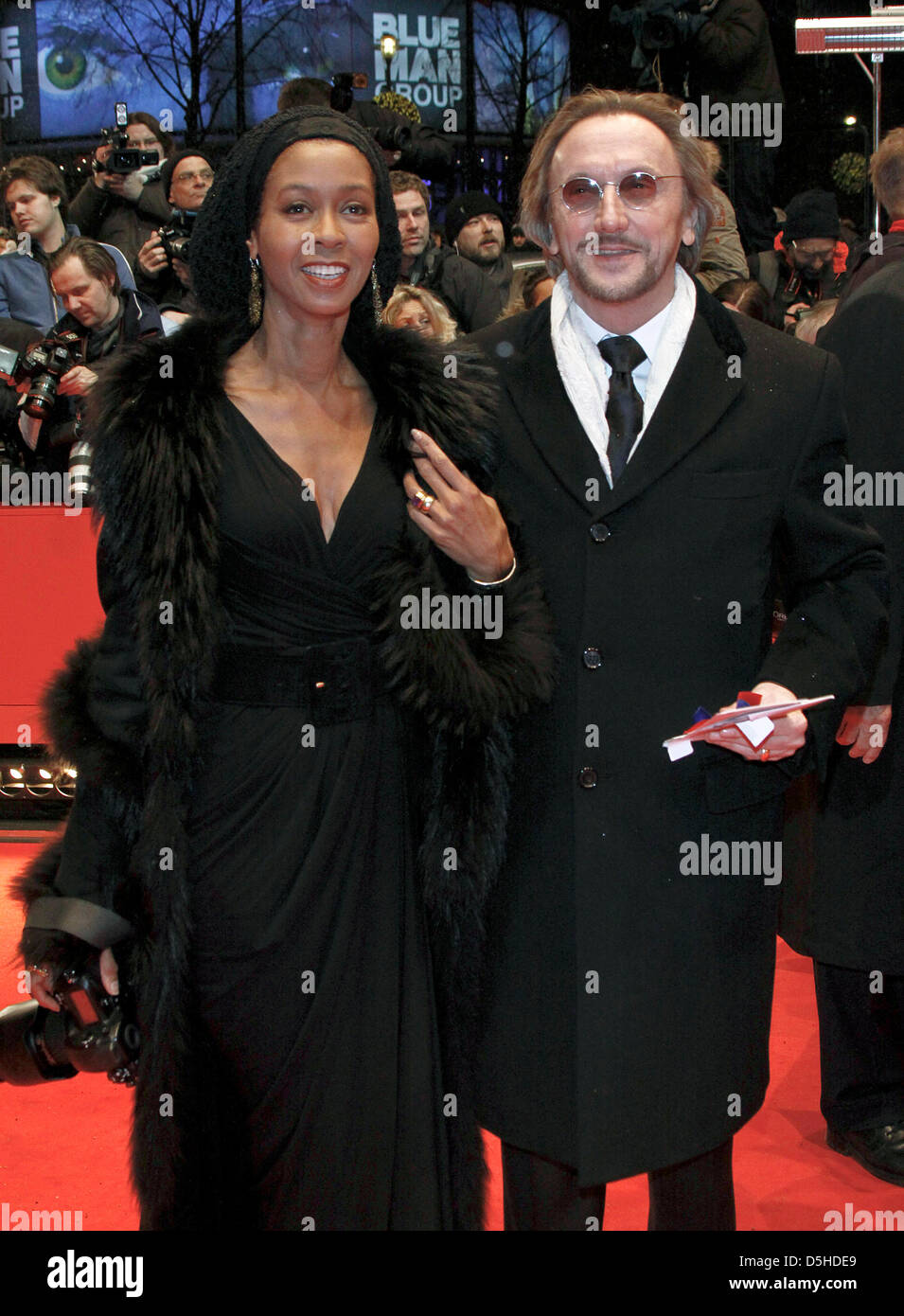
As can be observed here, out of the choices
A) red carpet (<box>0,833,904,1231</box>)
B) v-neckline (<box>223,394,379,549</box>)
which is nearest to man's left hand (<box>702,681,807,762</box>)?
v-neckline (<box>223,394,379,549</box>)

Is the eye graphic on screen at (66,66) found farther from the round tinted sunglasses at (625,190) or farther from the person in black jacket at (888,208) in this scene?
the round tinted sunglasses at (625,190)

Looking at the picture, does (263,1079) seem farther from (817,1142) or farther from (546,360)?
(817,1142)

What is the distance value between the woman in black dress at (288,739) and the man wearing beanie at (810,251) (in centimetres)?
467

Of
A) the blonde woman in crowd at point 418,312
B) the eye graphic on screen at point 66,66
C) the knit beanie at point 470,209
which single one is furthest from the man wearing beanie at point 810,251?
the eye graphic on screen at point 66,66

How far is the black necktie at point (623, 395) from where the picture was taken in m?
2.10

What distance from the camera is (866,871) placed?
3049mm

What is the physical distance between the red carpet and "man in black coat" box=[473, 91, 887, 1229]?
86 centimetres

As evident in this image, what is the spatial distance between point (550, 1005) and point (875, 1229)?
1.11 m

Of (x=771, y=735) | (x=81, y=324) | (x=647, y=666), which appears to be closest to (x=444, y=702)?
(x=647, y=666)

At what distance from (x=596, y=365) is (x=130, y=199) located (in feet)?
17.8

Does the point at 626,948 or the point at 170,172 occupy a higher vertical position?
the point at 170,172

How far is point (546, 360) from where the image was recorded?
2.18m

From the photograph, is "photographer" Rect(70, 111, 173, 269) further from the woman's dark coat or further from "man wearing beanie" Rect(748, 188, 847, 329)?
the woman's dark coat
